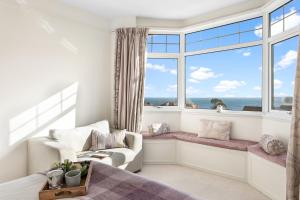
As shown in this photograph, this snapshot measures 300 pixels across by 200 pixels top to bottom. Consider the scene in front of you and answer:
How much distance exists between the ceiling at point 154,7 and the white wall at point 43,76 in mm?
338

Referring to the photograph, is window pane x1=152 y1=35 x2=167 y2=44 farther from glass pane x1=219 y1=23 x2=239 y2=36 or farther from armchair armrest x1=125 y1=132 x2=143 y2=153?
armchair armrest x1=125 y1=132 x2=143 y2=153

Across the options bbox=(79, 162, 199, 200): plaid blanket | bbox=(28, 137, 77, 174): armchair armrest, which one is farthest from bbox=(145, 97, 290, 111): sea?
bbox=(79, 162, 199, 200): plaid blanket

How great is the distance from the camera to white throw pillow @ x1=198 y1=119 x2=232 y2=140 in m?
3.66

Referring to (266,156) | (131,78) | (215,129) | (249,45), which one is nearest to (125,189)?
(266,156)

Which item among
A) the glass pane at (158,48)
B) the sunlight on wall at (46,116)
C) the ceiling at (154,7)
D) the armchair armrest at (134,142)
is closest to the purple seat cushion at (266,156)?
the armchair armrest at (134,142)

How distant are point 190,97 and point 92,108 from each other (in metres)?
1.96

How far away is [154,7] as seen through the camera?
3.71m

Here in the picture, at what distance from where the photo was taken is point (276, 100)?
3.24 meters

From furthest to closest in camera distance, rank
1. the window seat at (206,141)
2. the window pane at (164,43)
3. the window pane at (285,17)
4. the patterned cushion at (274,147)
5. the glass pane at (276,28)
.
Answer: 1. the window pane at (164,43)
2. the window seat at (206,141)
3. the glass pane at (276,28)
4. the window pane at (285,17)
5. the patterned cushion at (274,147)

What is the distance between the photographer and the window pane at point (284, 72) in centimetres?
291

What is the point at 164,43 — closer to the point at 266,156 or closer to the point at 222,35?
the point at 222,35

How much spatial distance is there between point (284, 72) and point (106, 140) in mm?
2858

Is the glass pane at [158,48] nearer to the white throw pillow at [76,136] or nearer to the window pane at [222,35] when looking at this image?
the window pane at [222,35]

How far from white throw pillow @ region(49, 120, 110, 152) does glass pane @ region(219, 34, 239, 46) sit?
268 centimetres
